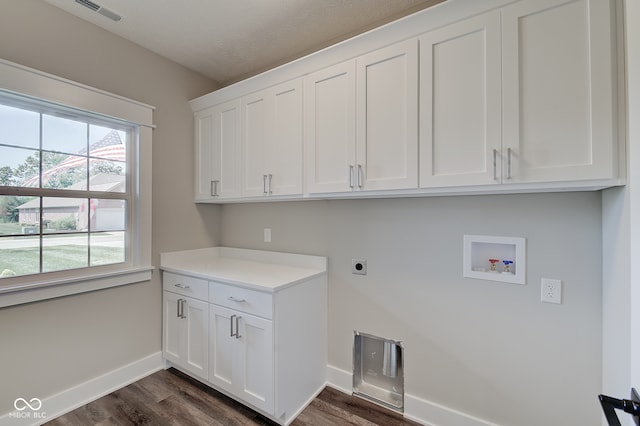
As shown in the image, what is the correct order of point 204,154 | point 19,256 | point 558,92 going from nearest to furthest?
point 558,92 → point 19,256 → point 204,154

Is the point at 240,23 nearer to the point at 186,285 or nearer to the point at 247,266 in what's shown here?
the point at 247,266

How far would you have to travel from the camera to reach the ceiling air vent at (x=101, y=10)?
69.9 inches

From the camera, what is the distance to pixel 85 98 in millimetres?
1935

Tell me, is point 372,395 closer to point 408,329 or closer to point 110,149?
point 408,329

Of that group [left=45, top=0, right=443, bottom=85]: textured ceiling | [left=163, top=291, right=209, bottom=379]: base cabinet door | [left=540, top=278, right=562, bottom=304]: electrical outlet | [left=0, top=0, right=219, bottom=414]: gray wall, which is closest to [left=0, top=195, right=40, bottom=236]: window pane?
[left=0, top=0, right=219, bottom=414]: gray wall

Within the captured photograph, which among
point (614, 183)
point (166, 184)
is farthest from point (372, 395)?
point (166, 184)

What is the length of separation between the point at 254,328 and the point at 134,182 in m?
1.60

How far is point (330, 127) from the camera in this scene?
71.4 inches

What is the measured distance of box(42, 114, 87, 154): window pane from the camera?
1858mm

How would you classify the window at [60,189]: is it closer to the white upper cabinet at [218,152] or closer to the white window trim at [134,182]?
the white window trim at [134,182]

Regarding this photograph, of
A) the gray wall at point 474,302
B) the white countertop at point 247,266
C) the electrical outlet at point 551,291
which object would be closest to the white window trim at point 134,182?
the white countertop at point 247,266

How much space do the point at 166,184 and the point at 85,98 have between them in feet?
Result: 2.68

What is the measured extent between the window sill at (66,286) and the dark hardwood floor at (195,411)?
2.66 feet

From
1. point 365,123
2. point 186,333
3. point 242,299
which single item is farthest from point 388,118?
point 186,333
